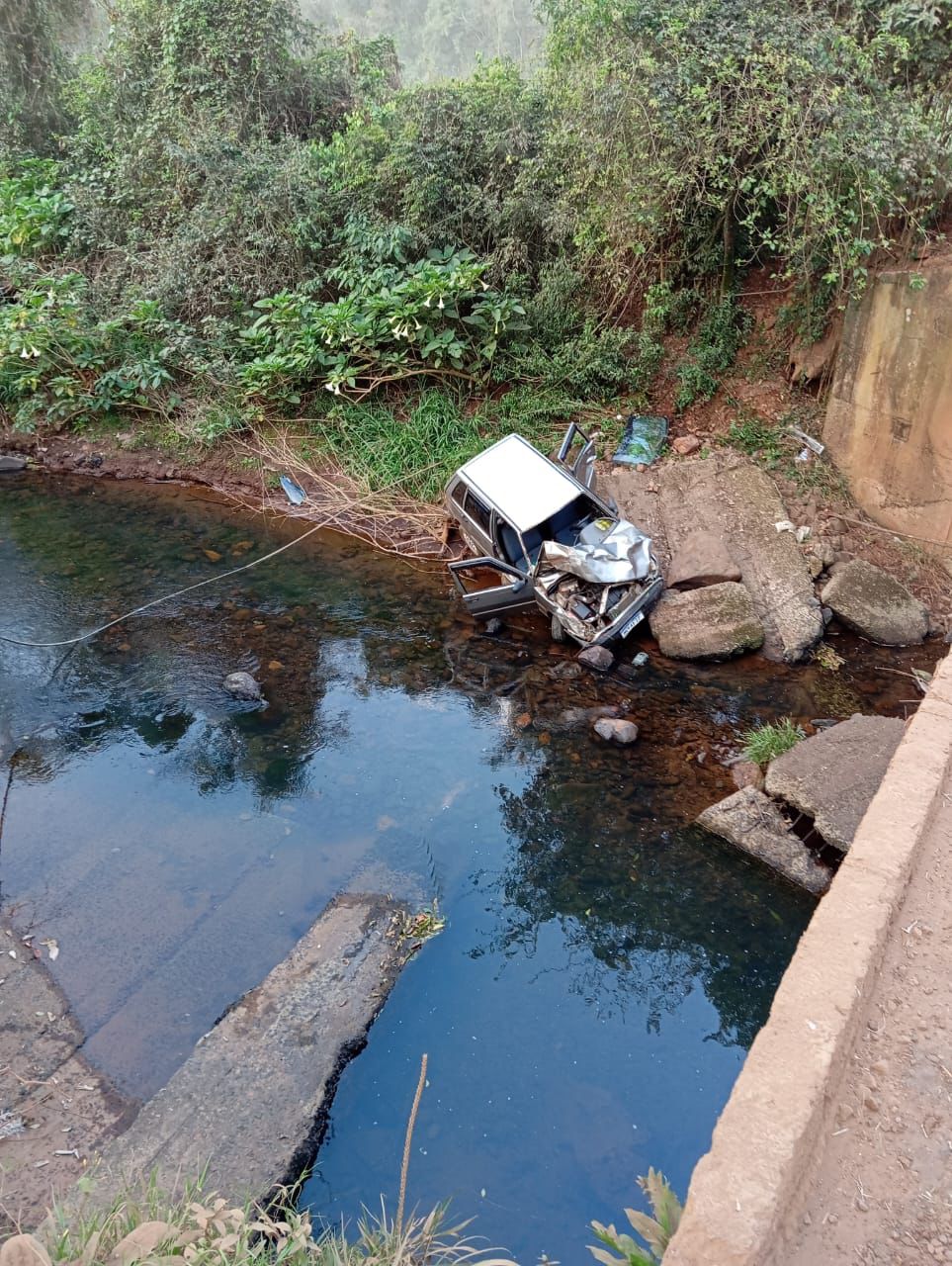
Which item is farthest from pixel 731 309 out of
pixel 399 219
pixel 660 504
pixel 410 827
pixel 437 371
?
pixel 410 827

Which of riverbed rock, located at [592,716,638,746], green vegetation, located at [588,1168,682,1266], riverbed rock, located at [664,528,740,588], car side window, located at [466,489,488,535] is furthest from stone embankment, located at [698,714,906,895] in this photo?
car side window, located at [466,489,488,535]

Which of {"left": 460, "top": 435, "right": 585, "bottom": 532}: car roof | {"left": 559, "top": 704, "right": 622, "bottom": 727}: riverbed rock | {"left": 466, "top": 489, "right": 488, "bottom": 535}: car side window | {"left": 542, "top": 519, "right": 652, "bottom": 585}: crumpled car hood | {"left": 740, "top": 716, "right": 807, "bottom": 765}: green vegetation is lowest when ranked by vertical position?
{"left": 559, "top": 704, "right": 622, "bottom": 727}: riverbed rock

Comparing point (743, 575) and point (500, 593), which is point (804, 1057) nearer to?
point (500, 593)

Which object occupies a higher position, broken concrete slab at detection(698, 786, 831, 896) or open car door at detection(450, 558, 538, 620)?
open car door at detection(450, 558, 538, 620)

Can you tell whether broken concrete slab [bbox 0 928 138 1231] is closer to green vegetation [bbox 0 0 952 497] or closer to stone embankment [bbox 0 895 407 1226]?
stone embankment [bbox 0 895 407 1226]

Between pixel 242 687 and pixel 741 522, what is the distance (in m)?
5.93

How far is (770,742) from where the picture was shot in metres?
7.21

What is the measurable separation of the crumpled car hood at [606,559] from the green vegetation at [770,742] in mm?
2109

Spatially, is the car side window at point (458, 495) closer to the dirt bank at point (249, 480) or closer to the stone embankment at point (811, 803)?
the dirt bank at point (249, 480)

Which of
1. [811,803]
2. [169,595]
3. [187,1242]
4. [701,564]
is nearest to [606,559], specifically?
[701,564]

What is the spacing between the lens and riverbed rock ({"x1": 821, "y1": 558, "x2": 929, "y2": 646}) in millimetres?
8719

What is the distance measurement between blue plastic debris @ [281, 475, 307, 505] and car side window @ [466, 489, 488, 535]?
12.4 feet

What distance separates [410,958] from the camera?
5754 mm

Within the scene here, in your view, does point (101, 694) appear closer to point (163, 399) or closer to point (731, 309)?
point (163, 399)
